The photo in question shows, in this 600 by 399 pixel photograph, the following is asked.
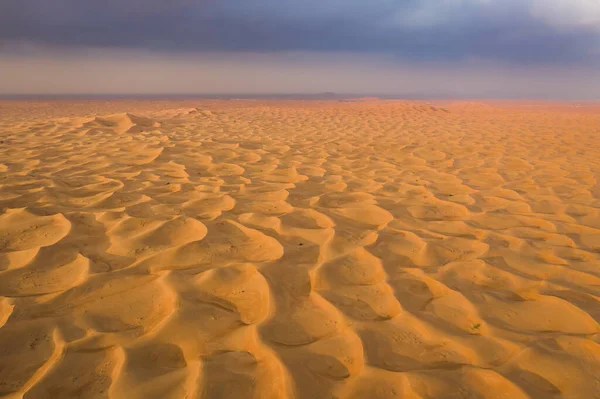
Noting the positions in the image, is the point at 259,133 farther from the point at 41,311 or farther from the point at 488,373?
the point at 488,373

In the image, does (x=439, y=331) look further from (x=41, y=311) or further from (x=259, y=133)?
(x=259, y=133)

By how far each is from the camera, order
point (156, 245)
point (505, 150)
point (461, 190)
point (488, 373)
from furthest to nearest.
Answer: point (505, 150), point (461, 190), point (156, 245), point (488, 373)

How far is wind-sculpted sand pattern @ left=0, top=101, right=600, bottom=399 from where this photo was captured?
134cm

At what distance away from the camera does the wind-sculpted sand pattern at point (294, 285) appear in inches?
52.8

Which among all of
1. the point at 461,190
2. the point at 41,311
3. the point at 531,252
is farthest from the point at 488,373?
the point at 461,190

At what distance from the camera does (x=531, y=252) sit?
2338mm

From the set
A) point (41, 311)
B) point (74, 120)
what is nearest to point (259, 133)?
point (74, 120)

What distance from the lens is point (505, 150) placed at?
6059mm

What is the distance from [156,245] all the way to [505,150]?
5673 millimetres

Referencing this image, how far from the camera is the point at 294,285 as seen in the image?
1.89m

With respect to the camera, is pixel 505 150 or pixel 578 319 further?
pixel 505 150

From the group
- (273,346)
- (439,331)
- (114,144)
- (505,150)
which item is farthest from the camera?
(505,150)

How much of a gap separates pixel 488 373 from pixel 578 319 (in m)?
0.65

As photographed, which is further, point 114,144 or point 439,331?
point 114,144
